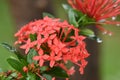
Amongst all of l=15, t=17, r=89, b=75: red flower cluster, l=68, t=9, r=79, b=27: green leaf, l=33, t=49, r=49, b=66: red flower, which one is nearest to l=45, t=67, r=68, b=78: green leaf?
l=15, t=17, r=89, b=75: red flower cluster

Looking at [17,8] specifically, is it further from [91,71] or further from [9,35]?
[9,35]

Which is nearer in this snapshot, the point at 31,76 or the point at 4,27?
the point at 31,76

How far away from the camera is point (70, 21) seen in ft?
8.75

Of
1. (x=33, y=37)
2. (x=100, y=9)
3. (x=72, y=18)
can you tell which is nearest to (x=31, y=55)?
(x=33, y=37)

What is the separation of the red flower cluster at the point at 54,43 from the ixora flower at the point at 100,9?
0.61ft

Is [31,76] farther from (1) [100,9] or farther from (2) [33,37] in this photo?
(1) [100,9]

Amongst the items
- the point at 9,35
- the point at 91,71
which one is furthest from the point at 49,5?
the point at 9,35

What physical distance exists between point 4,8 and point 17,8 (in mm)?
8278

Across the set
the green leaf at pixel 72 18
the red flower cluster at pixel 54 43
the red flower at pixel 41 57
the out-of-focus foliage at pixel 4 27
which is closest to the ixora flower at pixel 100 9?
the green leaf at pixel 72 18

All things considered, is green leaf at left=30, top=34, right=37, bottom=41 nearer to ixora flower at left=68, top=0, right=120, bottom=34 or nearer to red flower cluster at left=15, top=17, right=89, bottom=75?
red flower cluster at left=15, top=17, right=89, bottom=75

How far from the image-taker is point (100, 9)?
2.60 metres

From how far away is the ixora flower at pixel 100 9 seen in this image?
8.38ft

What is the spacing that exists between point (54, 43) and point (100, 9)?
1.37 ft

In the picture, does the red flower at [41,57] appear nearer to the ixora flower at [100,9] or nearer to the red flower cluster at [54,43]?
the red flower cluster at [54,43]
